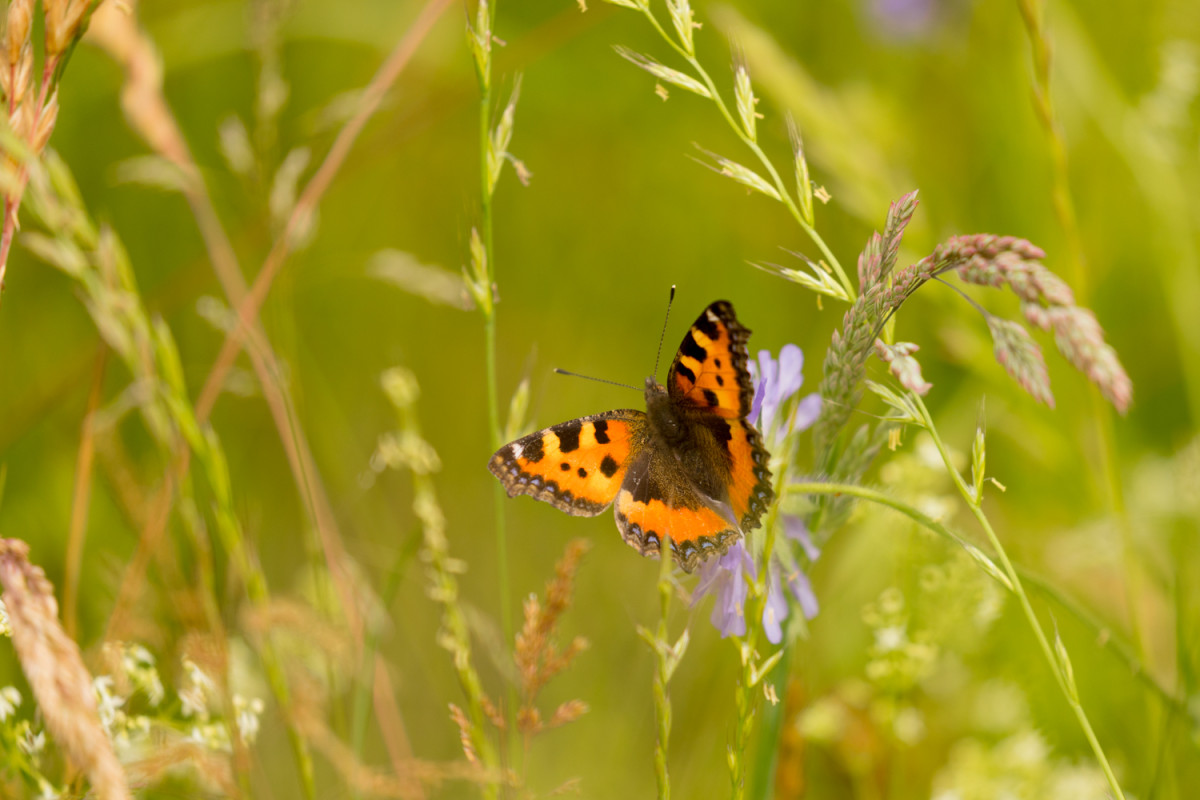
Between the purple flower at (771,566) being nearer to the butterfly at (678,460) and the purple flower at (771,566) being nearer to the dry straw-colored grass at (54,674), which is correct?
the butterfly at (678,460)

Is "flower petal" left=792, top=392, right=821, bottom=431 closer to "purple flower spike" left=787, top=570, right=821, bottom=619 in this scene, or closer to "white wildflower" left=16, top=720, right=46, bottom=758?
"purple flower spike" left=787, top=570, right=821, bottom=619

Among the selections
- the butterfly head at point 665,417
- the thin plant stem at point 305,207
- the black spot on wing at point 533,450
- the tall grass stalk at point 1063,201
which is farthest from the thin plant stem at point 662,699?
the thin plant stem at point 305,207

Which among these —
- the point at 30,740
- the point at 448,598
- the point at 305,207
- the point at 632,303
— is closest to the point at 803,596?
the point at 448,598

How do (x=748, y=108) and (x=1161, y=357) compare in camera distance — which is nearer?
(x=748, y=108)

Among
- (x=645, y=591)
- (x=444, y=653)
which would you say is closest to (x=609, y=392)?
(x=645, y=591)

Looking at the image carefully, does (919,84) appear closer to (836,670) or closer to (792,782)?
(836,670)

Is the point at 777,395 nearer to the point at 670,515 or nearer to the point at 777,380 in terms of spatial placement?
the point at 777,380
